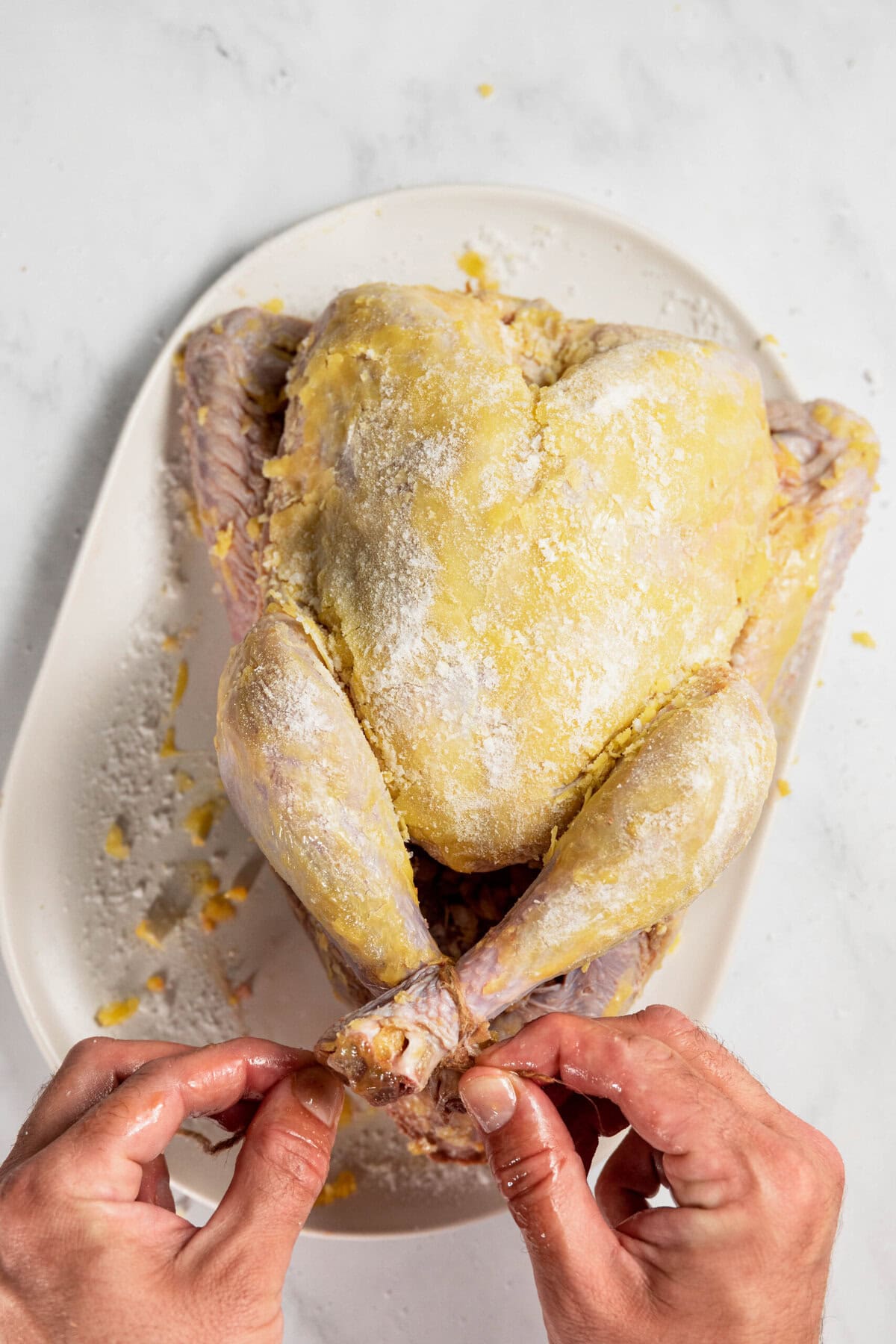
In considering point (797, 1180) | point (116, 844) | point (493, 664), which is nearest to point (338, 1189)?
point (116, 844)

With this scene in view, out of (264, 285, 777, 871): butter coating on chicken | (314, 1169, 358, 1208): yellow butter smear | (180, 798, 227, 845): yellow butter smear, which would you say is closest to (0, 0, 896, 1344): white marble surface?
(314, 1169, 358, 1208): yellow butter smear

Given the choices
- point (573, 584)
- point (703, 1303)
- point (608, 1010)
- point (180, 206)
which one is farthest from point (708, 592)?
point (180, 206)

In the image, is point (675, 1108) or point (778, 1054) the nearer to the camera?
point (675, 1108)

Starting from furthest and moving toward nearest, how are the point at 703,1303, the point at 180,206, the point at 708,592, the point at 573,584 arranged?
the point at 180,206 < the point at 708,592 < the point at 573,584 < the point at 703,1303

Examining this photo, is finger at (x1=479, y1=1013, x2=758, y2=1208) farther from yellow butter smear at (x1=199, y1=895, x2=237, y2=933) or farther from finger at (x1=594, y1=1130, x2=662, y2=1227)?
yellow butter smear at (x1=199, y1=895, x2=237, y2=933)

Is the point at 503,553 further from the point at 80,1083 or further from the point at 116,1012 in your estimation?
the point at 116,1012

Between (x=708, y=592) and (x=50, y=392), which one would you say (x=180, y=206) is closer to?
(x=50, y=392)

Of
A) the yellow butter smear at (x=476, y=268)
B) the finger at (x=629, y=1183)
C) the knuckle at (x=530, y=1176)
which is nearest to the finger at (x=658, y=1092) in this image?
the knuckle at (x=530, y=1176)
